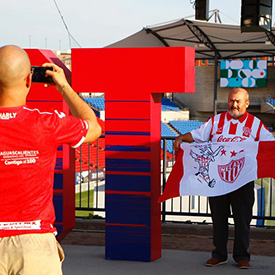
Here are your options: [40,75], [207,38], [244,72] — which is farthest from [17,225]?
[244,72]

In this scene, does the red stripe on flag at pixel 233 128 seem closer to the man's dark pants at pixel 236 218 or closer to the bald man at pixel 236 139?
the bald man at pixel 236 139

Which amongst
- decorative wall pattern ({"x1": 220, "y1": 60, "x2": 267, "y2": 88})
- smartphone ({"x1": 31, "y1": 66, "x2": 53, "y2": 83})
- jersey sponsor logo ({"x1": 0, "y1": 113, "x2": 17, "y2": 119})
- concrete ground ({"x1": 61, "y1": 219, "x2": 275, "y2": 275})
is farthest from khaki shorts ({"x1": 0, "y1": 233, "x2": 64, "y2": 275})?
decorative wall pattern ({"x1": 220, "y1": 60, "x2": 267, "y2": 88})

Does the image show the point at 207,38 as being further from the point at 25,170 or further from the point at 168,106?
the point at 25,170

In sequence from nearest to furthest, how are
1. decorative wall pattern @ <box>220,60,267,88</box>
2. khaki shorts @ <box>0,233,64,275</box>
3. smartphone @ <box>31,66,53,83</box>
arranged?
1. khaki shorts @ <box>0,233,64,275</box>
2. smartphone @ <box>31,66,53,83</box>
3. decorative wall pattern @ <box>220,60,267,88</box>

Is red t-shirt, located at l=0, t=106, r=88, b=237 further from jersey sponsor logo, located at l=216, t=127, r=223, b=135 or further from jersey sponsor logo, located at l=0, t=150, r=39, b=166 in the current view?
jersey sponsor logo, located at l=216, t=127, r=223, b=135

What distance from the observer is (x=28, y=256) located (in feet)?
8.02

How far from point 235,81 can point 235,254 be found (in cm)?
3495

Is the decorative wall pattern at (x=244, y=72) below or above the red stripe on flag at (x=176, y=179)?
above

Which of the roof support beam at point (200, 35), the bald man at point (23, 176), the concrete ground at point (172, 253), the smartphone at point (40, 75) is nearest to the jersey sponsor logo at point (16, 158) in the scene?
the bald man at point (23, 176)

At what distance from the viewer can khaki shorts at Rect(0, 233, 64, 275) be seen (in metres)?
2.44

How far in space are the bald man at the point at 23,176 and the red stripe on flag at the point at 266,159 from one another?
10.3 feet

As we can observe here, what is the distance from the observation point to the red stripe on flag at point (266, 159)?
17.4ft

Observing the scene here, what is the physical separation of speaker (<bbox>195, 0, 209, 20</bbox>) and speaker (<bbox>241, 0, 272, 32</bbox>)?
279cm

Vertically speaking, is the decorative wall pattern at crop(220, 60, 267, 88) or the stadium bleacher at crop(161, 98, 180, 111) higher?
the decorative wall pattern at crop(220, 60, 267, 88)
